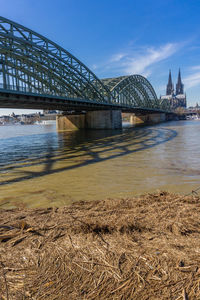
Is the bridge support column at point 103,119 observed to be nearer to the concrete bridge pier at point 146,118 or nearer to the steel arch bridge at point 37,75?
the steel arch bridge at point 37,75

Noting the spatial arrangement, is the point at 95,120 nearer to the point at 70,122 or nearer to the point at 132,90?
the point at 70,122

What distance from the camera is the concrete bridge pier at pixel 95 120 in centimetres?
6606

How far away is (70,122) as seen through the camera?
245 ft

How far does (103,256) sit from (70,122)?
241 feet

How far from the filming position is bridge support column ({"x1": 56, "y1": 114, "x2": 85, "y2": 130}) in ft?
237

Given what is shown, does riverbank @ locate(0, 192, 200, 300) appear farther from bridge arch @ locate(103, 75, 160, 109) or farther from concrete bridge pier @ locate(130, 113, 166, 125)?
concrete bridge pier @ locate(130, 113, 166, 125)

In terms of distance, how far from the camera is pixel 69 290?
2.75 m

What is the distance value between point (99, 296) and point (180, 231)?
2519 millimetres

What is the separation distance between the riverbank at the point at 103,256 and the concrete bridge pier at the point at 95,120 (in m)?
60.3

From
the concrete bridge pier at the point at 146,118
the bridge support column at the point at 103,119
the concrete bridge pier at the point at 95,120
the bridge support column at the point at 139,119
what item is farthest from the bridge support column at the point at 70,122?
the concrete bridge pier at the point at 146,118

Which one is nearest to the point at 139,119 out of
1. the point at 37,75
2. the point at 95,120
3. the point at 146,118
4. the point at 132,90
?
the point at 146,118

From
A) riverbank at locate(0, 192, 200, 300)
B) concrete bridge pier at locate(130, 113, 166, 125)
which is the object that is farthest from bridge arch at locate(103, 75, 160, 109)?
riverbank at locate(0, 192, 200, 300)

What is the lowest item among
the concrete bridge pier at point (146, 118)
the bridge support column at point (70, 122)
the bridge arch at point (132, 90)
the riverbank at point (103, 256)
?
the riverbank at point (103, 256)

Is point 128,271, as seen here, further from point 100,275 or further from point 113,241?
point 113,241
